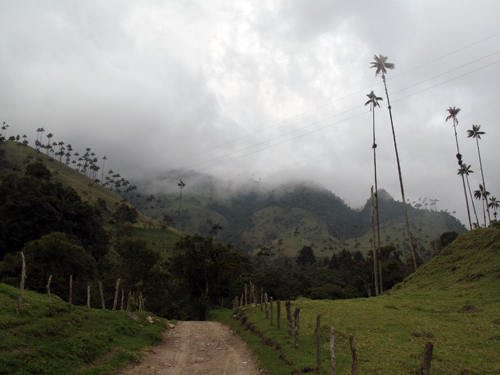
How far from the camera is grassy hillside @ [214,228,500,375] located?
1211 cm

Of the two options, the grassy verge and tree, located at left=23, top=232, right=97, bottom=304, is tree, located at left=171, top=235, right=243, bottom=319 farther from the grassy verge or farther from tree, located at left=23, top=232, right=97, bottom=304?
the grassy verge

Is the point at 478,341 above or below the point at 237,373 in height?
above

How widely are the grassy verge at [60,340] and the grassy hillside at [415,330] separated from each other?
716 centimetres

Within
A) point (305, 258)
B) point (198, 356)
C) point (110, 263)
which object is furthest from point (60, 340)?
point (305, 258)

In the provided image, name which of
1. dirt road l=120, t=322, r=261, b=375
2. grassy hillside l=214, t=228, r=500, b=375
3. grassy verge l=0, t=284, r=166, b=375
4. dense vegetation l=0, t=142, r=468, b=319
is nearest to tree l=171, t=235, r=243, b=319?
dense vegetation l=0, t=142, r=468, b=319

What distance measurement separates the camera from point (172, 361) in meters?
15.7

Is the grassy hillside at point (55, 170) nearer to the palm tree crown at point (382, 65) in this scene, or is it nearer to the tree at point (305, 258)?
the tree at point (305, 258)

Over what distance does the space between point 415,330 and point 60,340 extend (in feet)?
58.3

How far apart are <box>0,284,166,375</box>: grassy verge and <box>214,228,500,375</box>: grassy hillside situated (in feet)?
23.5

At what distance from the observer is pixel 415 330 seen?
16.8m

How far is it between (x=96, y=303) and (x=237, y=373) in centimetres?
3911

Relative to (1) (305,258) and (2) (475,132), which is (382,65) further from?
(1) (305,258)

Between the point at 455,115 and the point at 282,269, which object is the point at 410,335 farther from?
the point at 282,269

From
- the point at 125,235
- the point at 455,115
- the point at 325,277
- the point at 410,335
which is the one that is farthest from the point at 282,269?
the point at 410,335
